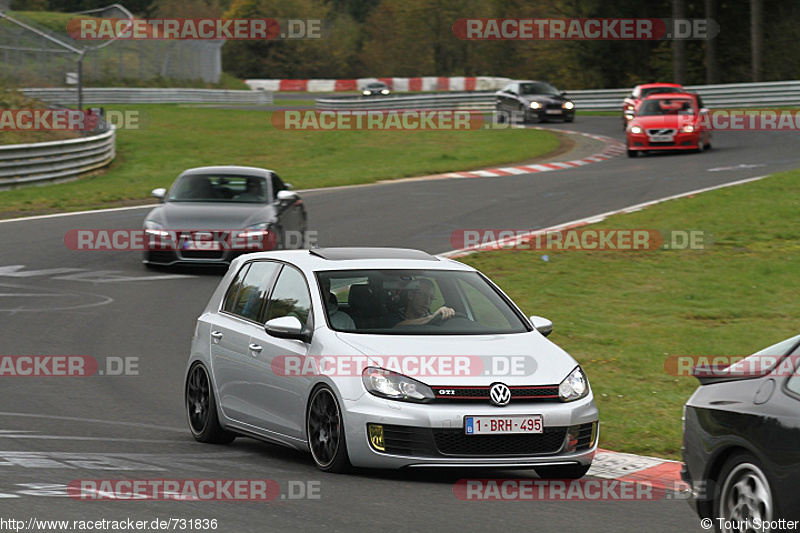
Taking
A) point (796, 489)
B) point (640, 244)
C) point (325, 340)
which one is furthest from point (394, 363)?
point (640, 244)

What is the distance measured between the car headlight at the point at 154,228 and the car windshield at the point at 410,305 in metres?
10.3

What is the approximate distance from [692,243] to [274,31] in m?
91.6

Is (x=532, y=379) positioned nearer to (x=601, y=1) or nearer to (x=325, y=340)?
(x=325, y=340)

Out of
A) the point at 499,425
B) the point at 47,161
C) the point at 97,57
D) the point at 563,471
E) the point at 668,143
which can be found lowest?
the point at 563,471

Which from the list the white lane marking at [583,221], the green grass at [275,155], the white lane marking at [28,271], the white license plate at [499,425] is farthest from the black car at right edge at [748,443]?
the green grass at [275,155]

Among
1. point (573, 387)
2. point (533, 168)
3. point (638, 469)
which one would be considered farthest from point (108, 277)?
point (533, 168)

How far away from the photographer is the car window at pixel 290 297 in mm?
Answer: 8844

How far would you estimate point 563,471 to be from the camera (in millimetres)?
8156

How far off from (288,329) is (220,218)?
10777mm

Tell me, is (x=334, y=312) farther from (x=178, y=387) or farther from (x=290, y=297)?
(x=178, y=387)

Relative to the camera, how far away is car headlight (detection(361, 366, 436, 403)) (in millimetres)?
7777

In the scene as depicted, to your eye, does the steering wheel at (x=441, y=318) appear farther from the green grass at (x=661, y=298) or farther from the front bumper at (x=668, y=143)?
the front bumper at (x=668, y=143)

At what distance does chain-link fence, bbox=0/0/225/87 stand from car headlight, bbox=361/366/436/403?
38.7 metres

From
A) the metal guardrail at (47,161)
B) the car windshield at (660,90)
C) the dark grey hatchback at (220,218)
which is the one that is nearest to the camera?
the dark grey hatchback at (220,218)
